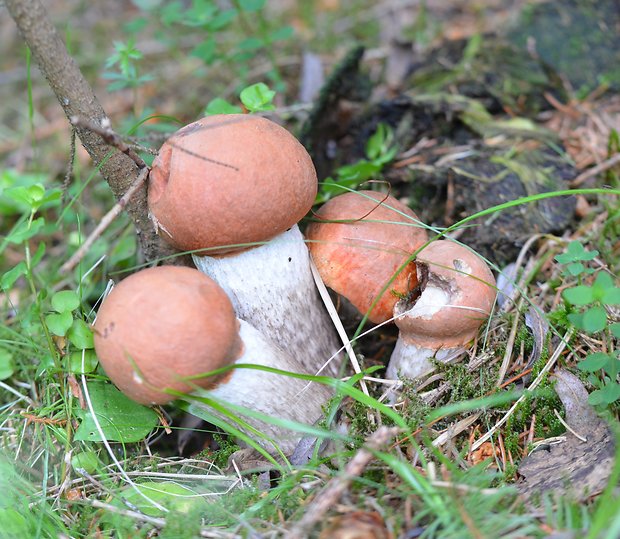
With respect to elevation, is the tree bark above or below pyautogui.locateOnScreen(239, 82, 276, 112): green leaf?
above

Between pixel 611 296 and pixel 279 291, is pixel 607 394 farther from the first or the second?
pixel 279 291

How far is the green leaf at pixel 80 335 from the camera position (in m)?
2.47

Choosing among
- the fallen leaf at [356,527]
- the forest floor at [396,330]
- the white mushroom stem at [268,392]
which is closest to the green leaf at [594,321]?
the forest floor at [396,330]

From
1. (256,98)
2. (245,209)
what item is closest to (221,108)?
(256,98)

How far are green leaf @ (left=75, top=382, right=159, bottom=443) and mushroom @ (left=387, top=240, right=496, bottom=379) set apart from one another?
1.17 m

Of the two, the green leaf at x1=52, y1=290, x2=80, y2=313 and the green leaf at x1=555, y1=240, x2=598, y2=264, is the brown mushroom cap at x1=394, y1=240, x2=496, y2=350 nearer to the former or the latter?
the green leaf at x1=555, y1=240, x2=598, y2=264

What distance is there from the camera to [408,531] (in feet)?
5.78

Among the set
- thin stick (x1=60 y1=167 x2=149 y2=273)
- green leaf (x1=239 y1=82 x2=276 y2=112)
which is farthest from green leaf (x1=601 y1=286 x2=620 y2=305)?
thin stick (x1=60 y1=167 x2=149 y2=273)

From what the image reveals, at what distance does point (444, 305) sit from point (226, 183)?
103cm

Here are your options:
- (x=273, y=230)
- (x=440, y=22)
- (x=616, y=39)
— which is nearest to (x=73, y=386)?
(x=273, y=230)

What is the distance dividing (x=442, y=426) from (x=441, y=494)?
676 mm

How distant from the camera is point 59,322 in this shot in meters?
2.47

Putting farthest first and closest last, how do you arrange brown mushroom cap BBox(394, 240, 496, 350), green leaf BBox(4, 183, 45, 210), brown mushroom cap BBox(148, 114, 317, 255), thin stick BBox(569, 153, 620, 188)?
thin stick BBox(569, 153, 620, 188) < green leaf BBox(4, 183, 45, 210) < brown mushroom cap BBox(394, 240, 496, 350) < brown mushroom cap BBox(148, 114, 317, 255)

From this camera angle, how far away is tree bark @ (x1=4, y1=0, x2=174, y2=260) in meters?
2.06
